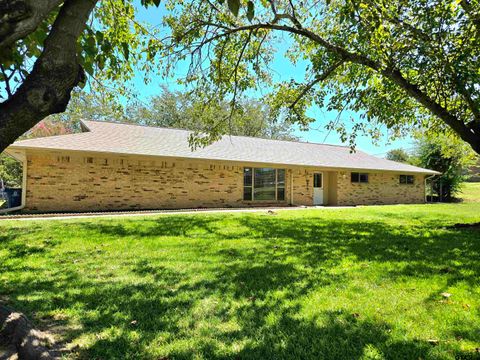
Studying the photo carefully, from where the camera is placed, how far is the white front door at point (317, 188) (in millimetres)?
20328

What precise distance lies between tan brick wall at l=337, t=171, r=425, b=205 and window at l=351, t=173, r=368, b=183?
8.3 inches

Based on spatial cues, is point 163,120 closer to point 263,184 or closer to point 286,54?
point 263,184

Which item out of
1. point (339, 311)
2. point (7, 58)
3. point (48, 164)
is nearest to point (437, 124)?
point (339, 311)

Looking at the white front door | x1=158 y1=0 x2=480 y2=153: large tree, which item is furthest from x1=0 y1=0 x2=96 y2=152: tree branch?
the white front door

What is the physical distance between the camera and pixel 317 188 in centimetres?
2052

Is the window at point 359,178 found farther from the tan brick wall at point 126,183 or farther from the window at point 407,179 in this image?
the tan brick wall at point 126,183

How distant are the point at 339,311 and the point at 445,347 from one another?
3.22 ft

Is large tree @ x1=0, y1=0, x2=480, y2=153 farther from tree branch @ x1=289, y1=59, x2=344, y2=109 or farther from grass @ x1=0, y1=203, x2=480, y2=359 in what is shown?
grass @ x1=0, y1=203, x2=480, y2=359

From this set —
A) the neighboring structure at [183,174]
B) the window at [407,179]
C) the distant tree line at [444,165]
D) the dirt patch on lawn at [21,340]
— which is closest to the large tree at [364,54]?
the neighboring structure at [183,174]

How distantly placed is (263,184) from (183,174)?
489 cm

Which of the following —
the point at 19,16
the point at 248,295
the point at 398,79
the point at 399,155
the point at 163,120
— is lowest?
the point at 248,295

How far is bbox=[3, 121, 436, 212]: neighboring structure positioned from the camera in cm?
1318

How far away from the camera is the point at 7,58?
258 cm

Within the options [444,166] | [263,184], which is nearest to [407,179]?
[444,166]
